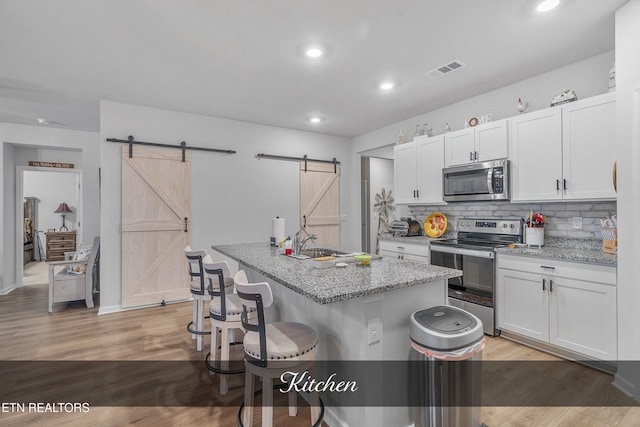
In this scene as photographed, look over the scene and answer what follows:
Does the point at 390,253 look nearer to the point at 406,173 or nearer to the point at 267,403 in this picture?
the point at 406,173

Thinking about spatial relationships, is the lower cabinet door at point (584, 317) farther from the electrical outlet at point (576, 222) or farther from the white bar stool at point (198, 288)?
the white bar stool at point (198, 288)

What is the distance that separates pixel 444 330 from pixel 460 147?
2.78 metres

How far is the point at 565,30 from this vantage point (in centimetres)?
239

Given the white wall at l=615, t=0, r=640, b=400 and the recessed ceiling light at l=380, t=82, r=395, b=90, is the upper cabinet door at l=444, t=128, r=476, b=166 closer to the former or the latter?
the recessed ceiling light at l=380, t=82, r=395, b=90

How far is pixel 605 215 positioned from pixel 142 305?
17.6 feet

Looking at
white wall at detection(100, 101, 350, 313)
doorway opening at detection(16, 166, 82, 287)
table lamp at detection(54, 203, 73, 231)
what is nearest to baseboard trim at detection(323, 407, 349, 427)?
white wall at detection(100, 101, 350, 313)

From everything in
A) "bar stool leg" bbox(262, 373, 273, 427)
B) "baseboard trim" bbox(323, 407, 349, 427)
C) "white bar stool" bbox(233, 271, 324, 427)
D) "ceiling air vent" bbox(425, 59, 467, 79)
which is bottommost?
"baseboard trim" bbox(323, 407, 349, 427)

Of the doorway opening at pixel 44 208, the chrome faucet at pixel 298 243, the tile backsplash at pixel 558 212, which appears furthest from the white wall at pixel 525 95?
the doorway opening at pixel 44 208

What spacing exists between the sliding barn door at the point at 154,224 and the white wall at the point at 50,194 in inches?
231

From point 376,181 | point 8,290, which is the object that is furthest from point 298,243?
point 8,290

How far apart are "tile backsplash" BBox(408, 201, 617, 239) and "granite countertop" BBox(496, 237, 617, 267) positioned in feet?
0.21

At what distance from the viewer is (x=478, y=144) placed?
11.4ft

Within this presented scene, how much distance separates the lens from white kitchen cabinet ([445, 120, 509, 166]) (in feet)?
10.7

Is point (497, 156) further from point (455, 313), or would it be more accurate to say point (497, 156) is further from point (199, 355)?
point (199, 355)
